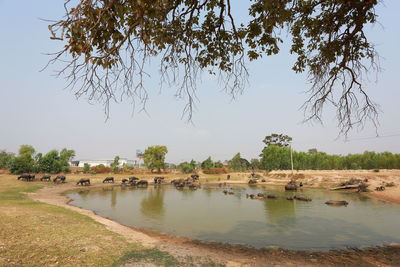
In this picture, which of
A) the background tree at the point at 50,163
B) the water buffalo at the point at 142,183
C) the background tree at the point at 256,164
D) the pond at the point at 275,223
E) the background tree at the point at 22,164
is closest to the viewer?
the pond at the point at 275,223

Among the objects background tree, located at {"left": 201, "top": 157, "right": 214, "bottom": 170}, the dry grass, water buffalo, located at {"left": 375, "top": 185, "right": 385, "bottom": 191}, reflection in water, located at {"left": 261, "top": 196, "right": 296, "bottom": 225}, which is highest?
background tree, located at {"left": 201, "top": 157, "right": 214, "bottom": 170}

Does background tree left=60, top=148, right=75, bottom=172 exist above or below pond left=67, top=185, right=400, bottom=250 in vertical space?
above

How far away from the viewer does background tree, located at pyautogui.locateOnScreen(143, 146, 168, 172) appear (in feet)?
166

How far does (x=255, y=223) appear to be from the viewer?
11672 mm

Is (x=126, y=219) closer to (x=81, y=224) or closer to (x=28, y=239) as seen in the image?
(x=81, y=224)

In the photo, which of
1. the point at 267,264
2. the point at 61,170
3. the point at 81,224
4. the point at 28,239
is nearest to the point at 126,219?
the point at 81,224

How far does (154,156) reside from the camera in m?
50.8

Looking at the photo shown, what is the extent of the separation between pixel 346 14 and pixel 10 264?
9.36m

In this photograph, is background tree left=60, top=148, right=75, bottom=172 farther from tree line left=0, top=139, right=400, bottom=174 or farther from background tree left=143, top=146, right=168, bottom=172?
background tree left=143, top=146, right=168, bottom=172

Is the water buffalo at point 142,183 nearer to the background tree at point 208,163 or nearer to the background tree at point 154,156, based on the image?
the background tree at point 154,156

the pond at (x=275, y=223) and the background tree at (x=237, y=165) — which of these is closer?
the pond at (x=275, y=223)

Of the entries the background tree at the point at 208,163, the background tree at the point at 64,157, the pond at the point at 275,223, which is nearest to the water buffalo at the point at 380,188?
the pond at the point at 275,223

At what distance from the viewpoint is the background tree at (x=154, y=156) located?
50531mm

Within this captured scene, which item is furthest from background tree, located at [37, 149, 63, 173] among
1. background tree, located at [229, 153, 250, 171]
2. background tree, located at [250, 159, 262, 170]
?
background tree, located at [250, 159, 262, 170]
